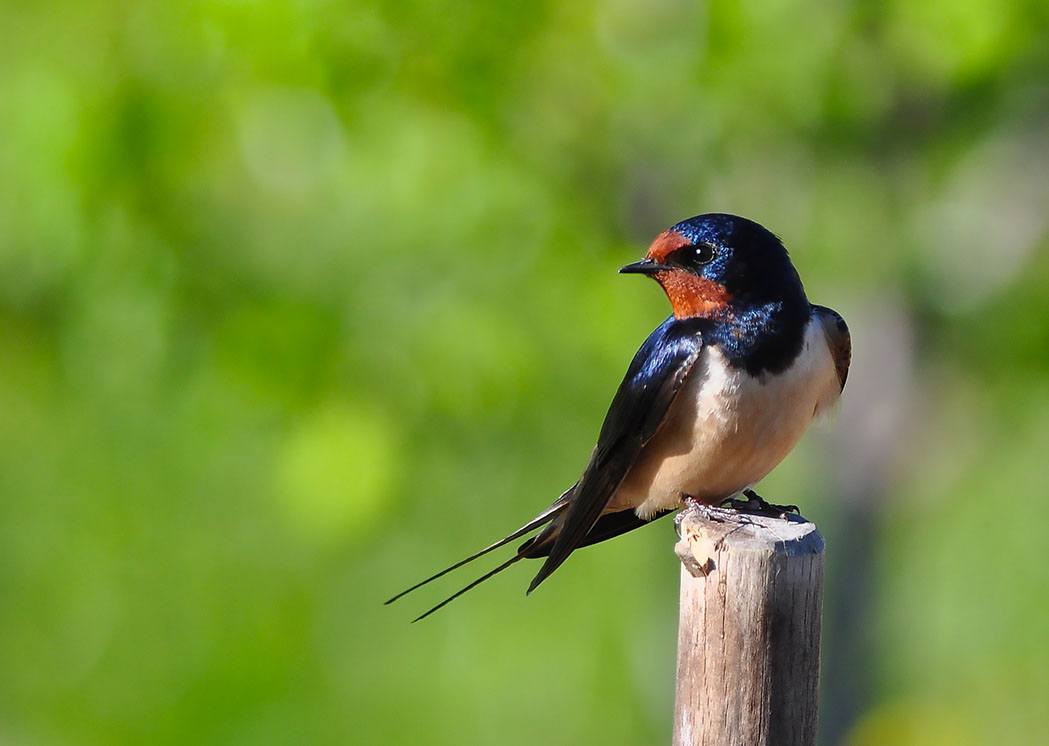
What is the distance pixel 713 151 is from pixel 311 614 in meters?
4.81

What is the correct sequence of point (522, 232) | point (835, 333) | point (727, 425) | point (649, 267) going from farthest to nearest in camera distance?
point (522, 232) → point (835, 333) → point (649, 267) → point (727, 425)

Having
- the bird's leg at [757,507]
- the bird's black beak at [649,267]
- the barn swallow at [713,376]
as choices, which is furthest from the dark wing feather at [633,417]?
the bird's leg at [757,507]

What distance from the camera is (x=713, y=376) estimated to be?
311 centimetres

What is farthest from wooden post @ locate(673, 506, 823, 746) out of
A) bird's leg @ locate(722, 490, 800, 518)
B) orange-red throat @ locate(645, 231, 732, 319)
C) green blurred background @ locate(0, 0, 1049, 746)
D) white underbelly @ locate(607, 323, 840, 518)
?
green blurred background @ locate(0, 0, 1049, 746)

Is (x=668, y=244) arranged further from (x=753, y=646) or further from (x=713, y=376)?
(x=753, y=646)

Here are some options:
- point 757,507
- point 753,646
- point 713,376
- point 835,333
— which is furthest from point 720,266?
point 753,646

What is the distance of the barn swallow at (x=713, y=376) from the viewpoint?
311cm

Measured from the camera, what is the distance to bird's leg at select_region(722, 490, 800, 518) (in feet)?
10.0

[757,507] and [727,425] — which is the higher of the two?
[727,425]

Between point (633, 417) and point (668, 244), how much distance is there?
423 millimetres

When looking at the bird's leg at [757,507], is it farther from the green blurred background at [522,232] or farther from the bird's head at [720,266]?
the green blurred background at [522,232]

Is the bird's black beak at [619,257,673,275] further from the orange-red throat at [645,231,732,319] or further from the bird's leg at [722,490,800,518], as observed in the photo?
the bird's leg at [722,490,800,518]

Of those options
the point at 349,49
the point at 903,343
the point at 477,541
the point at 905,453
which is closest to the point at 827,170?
the point at 903,343

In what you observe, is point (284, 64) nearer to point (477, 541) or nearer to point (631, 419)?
point (631, 419)
